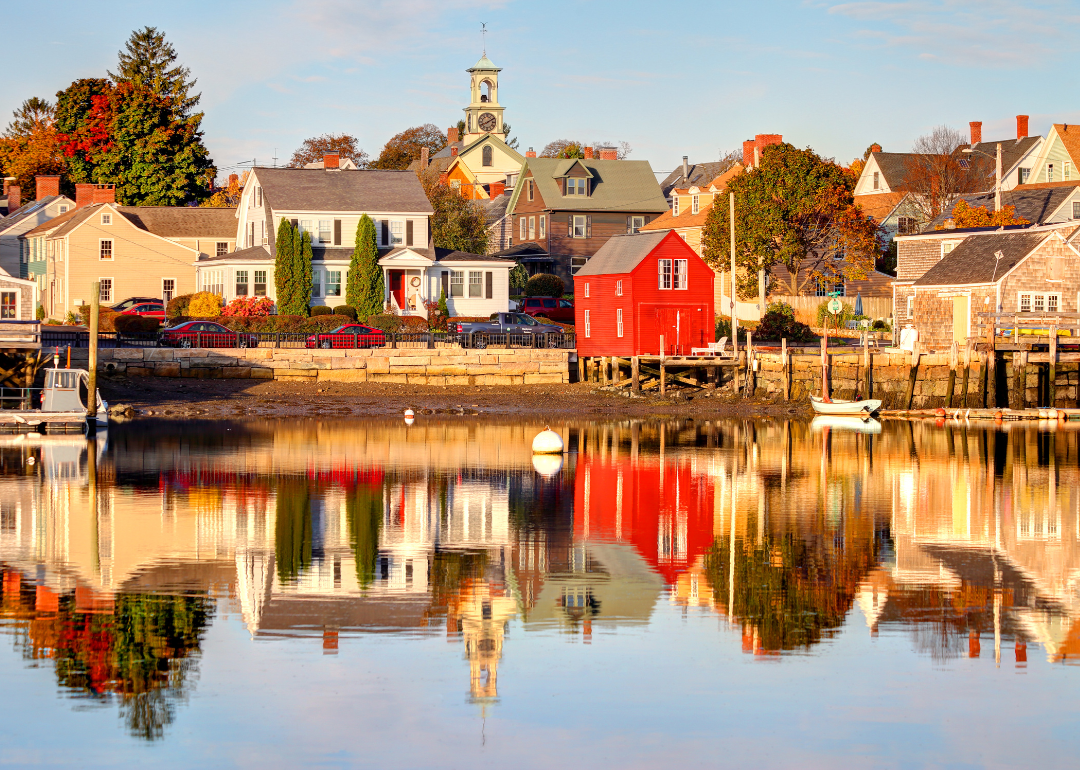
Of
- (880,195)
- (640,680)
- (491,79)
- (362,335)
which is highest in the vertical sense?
(491,79)

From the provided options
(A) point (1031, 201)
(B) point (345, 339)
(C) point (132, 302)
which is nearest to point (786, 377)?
(B) point (345, 339)

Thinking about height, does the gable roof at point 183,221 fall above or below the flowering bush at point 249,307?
above

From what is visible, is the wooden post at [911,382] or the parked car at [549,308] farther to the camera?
the parked car at [549,308]

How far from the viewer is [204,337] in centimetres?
5838

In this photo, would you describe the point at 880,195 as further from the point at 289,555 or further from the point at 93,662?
the point at 93,662

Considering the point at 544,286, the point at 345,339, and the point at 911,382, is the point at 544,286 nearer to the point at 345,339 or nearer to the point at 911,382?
the point at 345,339

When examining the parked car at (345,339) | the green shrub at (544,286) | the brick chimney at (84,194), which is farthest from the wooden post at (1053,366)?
the brick chimney at (84,194)

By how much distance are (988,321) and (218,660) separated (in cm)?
4158

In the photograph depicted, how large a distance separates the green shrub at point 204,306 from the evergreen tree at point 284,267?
144 inches

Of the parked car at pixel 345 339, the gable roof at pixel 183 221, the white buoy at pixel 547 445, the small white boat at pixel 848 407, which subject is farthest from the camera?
the gable roof at pixel 183 221

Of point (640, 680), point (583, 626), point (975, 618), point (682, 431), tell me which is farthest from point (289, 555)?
point (682, 431)

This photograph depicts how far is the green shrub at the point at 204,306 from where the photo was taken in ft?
223

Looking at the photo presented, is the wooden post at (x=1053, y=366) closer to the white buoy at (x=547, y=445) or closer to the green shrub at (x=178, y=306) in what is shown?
the white buoy at (x=547, y=445)

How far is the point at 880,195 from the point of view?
91.3 m
